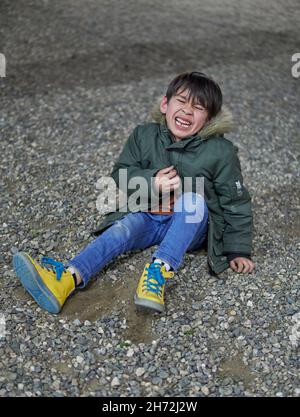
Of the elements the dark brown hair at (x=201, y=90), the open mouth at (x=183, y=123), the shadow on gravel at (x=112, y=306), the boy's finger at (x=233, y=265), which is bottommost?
the shadow on gravel at (x=112, y=306)

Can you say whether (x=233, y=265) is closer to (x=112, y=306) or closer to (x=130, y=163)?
(x=112, y=306)

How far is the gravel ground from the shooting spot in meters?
3.42

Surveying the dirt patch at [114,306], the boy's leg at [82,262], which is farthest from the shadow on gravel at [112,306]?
the boy's leg at [82,262]

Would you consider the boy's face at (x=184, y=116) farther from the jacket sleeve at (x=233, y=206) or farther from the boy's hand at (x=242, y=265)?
the boy's hand at (x=242, y=265)

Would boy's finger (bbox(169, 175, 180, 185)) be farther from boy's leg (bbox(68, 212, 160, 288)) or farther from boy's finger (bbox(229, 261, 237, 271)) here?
boy's finger (bbox(229, 261, 237, 271))

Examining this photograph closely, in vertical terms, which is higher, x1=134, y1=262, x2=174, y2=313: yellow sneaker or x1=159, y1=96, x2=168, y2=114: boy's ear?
x1=159, y1=96, x2=168, y2=114: boy's ear

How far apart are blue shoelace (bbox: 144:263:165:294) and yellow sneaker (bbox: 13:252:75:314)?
0.49 m

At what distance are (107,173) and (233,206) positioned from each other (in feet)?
5.28

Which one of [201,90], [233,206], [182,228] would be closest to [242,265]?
[233,206]

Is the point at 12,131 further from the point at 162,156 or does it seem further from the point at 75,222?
the point at 162,156

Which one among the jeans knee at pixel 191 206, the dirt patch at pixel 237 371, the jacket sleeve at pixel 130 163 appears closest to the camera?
the dirt patch at pixel 237 371

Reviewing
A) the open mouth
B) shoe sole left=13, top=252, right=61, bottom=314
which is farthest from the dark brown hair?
shoe sole left=13, top=252, right=61, bottom=314

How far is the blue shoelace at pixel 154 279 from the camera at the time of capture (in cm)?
368

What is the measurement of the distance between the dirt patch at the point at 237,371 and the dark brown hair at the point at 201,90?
5.33 ft
